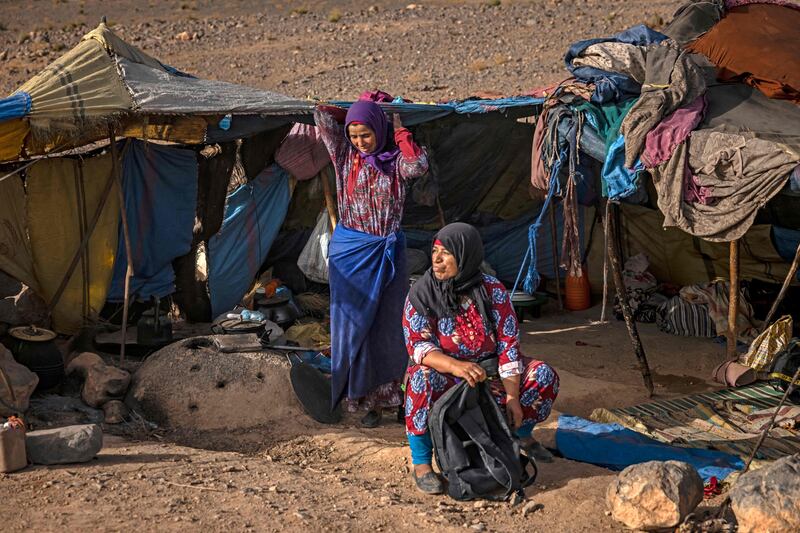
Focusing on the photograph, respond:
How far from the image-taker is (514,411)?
4727 mm

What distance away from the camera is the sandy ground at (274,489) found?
170 inches

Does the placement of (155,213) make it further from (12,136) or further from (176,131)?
(12,136)

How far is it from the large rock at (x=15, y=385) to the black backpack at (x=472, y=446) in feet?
8.83

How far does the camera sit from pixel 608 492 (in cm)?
447

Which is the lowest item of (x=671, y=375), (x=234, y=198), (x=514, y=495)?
(x=671, y=375)

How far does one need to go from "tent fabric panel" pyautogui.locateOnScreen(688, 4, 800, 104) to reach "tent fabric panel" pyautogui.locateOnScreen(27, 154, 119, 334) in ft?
14.3

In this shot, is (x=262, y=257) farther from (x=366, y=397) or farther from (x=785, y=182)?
(x=785, y=182)

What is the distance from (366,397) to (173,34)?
1902cm

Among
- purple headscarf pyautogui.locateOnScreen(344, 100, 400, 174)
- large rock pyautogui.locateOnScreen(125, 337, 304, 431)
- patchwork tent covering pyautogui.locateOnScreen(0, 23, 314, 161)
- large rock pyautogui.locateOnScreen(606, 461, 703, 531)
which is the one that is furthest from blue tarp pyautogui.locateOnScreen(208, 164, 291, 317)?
large rock pyautogui.locateOnScreen(606, 461, 703, 531)

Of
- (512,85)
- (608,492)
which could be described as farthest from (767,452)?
(512,85)

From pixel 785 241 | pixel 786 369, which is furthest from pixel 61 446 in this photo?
pixel 785 241

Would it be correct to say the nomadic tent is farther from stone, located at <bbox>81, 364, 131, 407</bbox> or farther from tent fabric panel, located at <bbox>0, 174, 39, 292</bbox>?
tent fabric panel, located at <bbox>0, 174, 39, 292</bbox>

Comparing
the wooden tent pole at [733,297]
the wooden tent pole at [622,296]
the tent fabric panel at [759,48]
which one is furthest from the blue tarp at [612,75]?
the wooden tent pole at [733,297]

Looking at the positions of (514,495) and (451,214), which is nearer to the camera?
(514,495)
